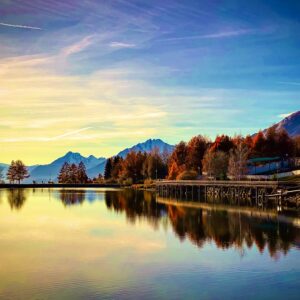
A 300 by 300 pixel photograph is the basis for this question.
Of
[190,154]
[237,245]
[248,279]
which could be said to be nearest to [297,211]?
[237,245]

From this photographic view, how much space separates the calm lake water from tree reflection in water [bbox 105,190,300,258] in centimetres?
9

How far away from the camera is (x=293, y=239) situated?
41906mm

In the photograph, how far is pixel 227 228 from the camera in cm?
4981

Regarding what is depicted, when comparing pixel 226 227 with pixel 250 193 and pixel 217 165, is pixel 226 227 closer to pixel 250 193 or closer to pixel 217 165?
pixel 250 193

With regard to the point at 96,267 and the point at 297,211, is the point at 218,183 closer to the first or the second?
the point at 297,211

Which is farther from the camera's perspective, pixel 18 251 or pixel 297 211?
pixel 297 211

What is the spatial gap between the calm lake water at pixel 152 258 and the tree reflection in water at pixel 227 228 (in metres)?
0.09

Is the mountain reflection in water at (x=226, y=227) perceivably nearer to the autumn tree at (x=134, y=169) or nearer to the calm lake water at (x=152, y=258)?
the calm lake water at (x=152, y=258)

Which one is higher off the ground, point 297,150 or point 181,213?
point 297,150

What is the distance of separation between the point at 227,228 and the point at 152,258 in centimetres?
1658

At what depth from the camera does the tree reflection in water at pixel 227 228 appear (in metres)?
40.5

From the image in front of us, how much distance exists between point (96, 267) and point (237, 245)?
1314 centimetres

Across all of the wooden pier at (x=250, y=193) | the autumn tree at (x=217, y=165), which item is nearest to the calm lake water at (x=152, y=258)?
the wooden pier at (x=250, y=193)

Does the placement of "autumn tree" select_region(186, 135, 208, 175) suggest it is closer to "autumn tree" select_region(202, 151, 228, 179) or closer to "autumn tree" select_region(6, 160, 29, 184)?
"autumn tree" select_region(202, 151, 228, 179)
